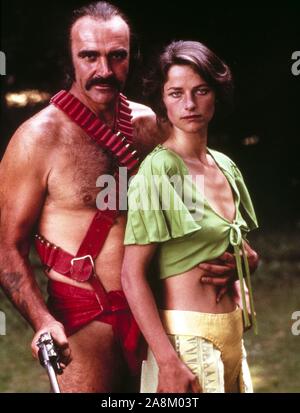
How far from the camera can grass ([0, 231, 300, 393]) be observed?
7145 millimetres

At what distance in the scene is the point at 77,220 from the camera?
3600 mm

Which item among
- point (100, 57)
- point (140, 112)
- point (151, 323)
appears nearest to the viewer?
point (151, 323)

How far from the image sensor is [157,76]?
3.32 m

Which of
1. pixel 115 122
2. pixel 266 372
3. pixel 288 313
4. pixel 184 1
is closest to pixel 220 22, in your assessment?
pixel 184 1

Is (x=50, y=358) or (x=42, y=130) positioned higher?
(x=42, y=130)

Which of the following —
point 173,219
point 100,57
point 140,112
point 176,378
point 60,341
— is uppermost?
point 100,57

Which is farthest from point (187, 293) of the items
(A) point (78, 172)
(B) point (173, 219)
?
(A) point (78, 172)

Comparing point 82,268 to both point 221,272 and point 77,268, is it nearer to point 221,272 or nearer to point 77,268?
point 77,268

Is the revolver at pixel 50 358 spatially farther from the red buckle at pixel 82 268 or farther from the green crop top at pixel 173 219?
the green crop top at pixel 173 219

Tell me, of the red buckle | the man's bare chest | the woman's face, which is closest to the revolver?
the red buckle

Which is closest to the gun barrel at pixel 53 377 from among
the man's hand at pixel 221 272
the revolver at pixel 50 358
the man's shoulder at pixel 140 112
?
the revolver at pixel 50 358

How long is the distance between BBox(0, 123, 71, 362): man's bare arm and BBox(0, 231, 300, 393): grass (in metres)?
3.52

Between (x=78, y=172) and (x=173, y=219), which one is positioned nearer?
(x=173, y=219)

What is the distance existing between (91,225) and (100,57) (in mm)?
621
